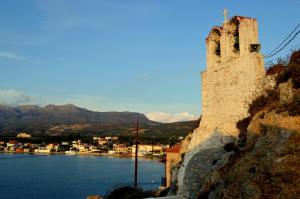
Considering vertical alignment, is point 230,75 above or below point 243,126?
above

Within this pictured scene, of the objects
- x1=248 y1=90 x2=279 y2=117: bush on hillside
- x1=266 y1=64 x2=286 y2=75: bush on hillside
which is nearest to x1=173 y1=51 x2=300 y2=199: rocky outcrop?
x1=248 y1=90 x2=279 y2=117: bush on hillside

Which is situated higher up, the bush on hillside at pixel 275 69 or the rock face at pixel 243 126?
the bush on hillside at pixel 275 69

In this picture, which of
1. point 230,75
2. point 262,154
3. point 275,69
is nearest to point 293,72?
point 275,69

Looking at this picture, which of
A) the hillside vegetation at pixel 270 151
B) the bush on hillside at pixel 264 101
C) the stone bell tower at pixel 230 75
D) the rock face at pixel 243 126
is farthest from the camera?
the stone bell tower at pixel 230 75

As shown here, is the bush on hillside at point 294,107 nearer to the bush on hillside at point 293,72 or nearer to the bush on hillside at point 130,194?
the bush on hillside at point 293,72

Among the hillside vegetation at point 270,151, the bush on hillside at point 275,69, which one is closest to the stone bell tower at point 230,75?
the bush on hillside at point 275,69

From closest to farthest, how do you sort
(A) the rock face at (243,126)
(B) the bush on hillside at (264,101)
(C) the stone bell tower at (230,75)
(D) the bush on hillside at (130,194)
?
(A) the rock face at (243,126)
(B) the bush on hillside at (264,101)
(C) the stone bell tower at (230,75)
(D) the bush on hillside at (130,194)

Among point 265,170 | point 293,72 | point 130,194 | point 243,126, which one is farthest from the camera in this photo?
point 130,194

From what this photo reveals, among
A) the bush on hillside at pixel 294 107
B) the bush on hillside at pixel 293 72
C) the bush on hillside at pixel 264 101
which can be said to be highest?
the bush on hillside at pixel 293 72

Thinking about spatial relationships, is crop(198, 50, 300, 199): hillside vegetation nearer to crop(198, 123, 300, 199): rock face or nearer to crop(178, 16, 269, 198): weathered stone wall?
crop(198, 123, 300, 199): rock face

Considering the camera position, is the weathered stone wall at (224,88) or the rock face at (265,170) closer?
the rock face at (265,170)

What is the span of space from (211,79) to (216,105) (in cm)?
140

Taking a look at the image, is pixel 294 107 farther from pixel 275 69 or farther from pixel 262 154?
pixel 275 69

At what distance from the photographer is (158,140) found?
193 m
